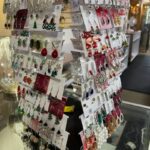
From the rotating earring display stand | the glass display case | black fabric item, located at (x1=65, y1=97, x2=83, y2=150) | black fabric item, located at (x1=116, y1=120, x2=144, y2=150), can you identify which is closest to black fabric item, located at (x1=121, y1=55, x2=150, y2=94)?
the glass display case

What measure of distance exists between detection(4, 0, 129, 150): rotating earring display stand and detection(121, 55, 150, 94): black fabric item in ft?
9.53

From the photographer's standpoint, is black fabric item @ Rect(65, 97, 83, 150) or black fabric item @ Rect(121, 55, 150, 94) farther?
black fabric item @ Rect(121, 55, 150, 94)

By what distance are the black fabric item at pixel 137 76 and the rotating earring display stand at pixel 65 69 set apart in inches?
114

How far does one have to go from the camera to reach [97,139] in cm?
159

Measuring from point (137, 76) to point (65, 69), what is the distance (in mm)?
4316

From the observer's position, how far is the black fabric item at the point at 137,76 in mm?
4520

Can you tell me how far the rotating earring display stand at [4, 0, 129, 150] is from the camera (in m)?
1.31

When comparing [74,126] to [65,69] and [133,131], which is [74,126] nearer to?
[65,69]

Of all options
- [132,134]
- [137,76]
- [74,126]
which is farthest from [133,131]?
[137,76]

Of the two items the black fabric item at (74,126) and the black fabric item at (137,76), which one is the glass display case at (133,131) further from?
the black fabric item at (137,76)

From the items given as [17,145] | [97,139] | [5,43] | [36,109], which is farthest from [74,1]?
[5,43]

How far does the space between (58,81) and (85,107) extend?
25 cm

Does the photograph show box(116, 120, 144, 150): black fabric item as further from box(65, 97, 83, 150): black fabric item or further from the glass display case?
box(65, 97, 83, 150): black fabric item

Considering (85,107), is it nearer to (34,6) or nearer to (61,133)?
(61,133)
